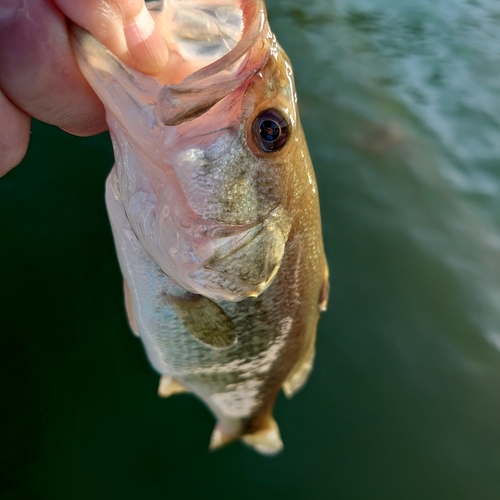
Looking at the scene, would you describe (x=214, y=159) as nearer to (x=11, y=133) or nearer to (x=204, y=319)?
(x=11, y=133)

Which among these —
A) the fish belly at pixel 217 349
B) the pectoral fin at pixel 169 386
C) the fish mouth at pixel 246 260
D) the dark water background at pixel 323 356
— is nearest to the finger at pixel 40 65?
the fish belly at pixel 217 349

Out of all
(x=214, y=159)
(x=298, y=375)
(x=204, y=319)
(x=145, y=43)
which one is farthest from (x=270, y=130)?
(x=298, y=375)

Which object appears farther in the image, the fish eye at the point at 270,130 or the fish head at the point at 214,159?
the fish eye at the point at 270,130

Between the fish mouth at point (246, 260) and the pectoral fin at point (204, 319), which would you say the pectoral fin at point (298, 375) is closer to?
the pectoral fin at point (204, 319)

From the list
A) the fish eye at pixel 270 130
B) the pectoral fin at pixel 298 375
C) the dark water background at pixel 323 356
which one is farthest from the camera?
the dark water background at pixel 323 356

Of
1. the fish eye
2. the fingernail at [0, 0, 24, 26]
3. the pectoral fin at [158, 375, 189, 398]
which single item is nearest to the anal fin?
the pectoral fin at [158, 375, 189, 398]

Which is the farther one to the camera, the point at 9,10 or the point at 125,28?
the point at 125,28

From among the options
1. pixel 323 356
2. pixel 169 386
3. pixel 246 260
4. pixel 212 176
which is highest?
pixel 212 176
